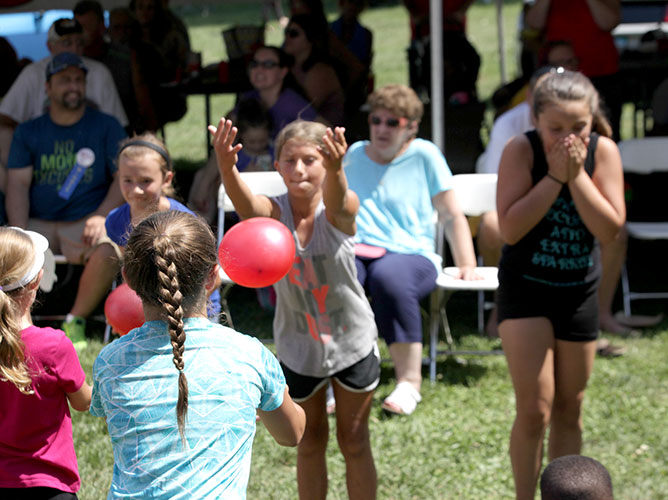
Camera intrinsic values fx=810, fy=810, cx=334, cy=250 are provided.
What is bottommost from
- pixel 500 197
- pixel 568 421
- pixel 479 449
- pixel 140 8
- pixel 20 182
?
pixel 479 449

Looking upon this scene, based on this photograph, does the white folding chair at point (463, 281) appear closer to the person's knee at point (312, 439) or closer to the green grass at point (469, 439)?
the green grass at point (469, 439)

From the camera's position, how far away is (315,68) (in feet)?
22.3

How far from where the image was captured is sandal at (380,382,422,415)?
14.3 feet

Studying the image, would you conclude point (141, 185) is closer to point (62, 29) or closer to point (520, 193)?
point (520, 193)

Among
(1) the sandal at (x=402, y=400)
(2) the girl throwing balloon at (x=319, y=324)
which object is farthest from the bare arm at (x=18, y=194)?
(2) the girl throwing balloon at (x=319, y=324)

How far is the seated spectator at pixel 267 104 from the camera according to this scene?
6152 millimetres

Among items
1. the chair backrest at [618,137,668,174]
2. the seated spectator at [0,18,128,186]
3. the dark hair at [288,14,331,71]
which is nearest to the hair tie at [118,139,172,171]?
the seated spectator at [0,18,128,186]

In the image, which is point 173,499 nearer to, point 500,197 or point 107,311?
point 107,311

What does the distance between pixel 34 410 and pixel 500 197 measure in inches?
70.4

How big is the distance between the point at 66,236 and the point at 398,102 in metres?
2.59

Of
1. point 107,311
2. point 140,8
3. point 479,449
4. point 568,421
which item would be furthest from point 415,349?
point 140,8

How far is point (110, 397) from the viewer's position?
6.21 ft

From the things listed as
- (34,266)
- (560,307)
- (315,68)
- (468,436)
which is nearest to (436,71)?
(315,68)

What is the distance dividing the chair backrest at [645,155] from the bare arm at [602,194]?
3534mm
